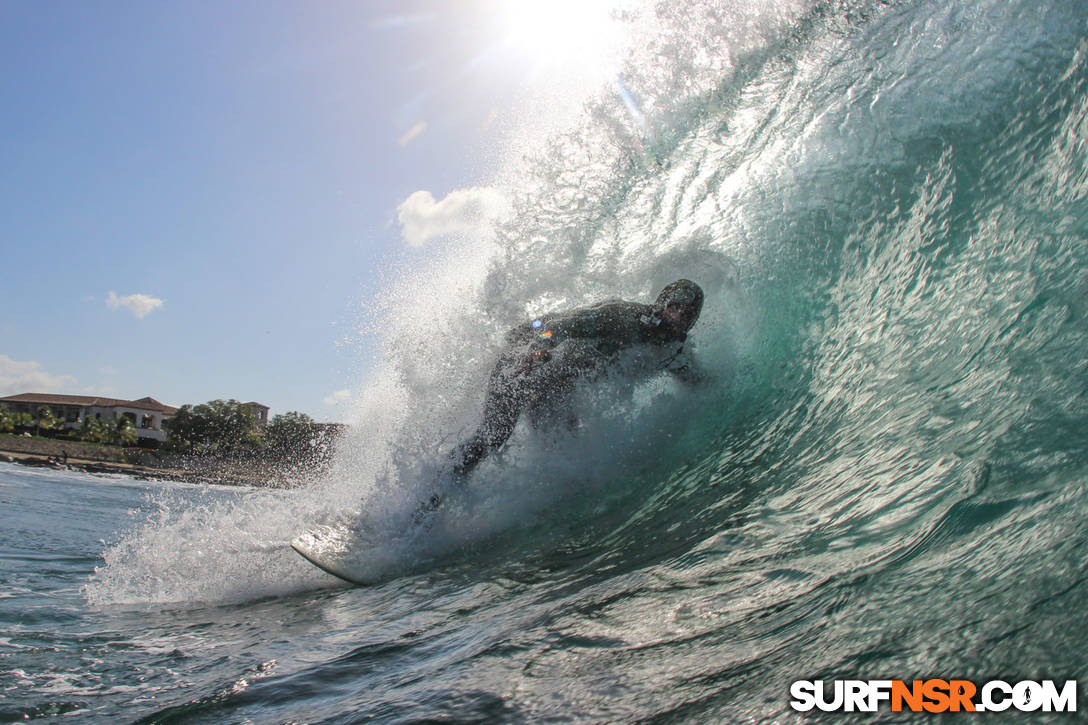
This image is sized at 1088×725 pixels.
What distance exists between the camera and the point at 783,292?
559cm

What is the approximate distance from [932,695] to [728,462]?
123 inches

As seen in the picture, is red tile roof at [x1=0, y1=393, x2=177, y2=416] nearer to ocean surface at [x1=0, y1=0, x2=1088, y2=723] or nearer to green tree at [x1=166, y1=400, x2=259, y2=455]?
green tree at [x1=166, y1=400, x2=259, y2=455]

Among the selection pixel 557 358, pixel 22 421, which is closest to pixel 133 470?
pixel 22 421

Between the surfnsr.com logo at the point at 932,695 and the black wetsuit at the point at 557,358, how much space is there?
3786mm

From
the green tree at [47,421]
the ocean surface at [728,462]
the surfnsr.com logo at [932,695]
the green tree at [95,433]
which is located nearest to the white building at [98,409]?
the green tree at [47,421]

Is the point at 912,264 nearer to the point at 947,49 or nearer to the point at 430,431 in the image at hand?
the point at 947,49

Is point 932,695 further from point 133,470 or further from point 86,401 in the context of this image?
point 86,401

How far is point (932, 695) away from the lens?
1.26 meters

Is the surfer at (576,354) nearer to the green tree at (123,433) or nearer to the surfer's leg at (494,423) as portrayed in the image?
the surfer's leg at (494,423)

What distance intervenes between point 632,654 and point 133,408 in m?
102

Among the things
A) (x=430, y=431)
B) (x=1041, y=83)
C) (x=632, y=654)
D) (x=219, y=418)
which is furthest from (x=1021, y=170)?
(x=219, y=418)

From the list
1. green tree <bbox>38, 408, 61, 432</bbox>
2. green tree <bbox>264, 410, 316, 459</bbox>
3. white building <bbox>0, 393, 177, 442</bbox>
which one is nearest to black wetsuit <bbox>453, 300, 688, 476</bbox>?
green tree <bbox>264, 410, 316, 459</bbox>

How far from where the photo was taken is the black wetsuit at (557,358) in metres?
5.15

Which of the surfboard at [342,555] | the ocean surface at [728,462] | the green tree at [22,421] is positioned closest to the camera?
the ocean surface at [728,462]
